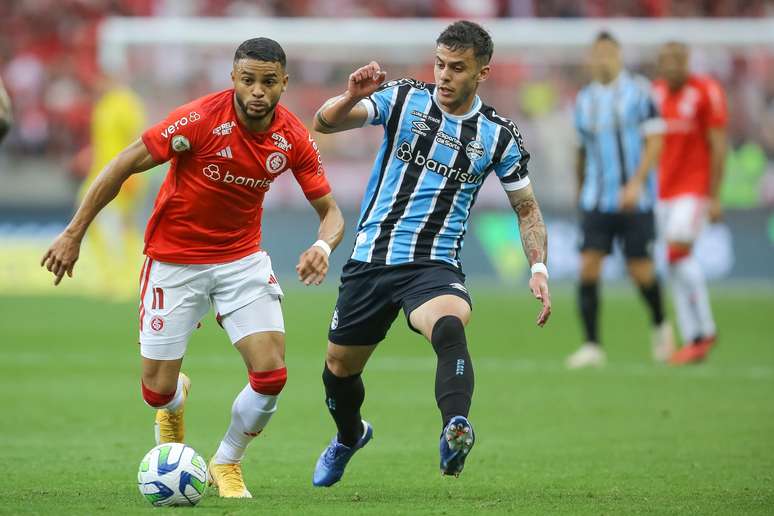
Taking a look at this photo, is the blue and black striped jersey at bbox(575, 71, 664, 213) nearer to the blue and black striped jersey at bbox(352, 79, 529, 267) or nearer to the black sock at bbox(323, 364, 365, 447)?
the blue and black striped jersey at bbox(352, 79, 529, 267)

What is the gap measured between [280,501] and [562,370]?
6.56 m

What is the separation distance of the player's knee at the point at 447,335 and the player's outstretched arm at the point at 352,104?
1.16m

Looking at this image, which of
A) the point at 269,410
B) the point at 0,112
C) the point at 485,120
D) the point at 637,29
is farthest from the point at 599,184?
the point at 637,29

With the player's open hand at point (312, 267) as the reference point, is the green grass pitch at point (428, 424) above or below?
below

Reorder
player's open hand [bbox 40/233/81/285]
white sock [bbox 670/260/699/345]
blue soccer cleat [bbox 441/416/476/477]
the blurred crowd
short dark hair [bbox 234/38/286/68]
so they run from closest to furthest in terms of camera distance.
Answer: blue soccer cleat [bbox 441/416/476/477], player's open hand [bbox 40/233/81/285], short dark hair [bbox 234/38/286/68], white sock [bbox 670/260/699/345], the blurred crowd

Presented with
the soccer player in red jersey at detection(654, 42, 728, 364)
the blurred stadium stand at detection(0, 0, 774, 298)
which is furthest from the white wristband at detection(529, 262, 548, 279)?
the blurred stadium stand at detection(0, 0, 774, 298)

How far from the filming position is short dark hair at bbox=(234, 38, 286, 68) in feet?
21.2

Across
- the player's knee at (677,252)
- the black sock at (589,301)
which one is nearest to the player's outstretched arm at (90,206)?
the black sock at (589,301)

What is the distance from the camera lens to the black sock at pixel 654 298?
12.8 m

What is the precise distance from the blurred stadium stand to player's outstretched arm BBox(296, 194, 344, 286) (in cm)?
1344

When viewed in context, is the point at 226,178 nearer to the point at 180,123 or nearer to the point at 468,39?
the point at 180,123

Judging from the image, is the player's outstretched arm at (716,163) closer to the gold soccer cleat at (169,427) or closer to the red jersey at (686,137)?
the red jersey at (686,137)

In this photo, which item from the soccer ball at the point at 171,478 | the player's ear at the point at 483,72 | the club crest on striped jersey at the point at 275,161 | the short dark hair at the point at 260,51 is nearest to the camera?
the soccer ball at the point at 171,478

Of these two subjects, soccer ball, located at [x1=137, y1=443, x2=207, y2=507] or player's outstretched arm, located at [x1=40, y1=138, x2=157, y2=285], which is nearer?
soccer ball, located at [x1=137, y1=443, x2=207, y2=507]
